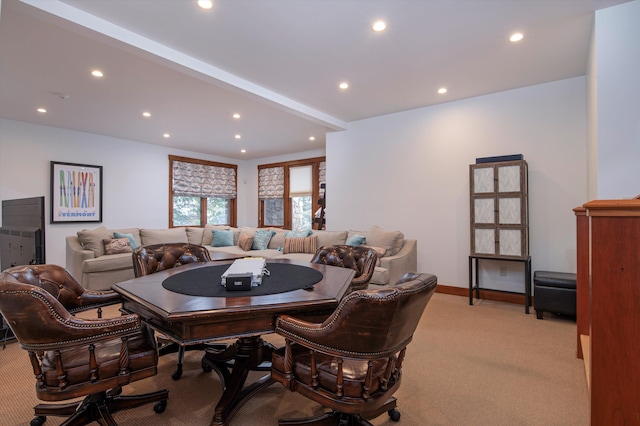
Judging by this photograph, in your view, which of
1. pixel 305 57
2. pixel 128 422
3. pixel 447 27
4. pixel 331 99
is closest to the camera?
pixel 128 422

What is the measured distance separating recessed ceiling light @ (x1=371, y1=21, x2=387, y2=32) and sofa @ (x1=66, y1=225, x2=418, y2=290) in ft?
8.24

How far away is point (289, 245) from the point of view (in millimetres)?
5211

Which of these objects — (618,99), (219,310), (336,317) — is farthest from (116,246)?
(618,99)

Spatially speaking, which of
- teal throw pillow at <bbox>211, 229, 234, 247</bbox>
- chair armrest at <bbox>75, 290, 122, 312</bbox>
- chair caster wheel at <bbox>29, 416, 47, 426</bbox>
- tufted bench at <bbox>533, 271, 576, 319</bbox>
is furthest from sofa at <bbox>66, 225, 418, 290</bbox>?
chair caster wheel at <bbox>29, 416, 47, 426</bbox>

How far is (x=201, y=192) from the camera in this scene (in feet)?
25.8

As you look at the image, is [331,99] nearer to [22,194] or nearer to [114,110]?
[114,110]

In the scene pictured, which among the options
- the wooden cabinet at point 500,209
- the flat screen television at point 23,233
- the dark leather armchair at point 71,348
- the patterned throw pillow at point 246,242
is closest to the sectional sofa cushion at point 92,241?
the flat screen television at point 23,233

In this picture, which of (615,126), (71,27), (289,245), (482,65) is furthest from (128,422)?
(482,65)

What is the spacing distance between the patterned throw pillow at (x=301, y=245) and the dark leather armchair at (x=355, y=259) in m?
2.30

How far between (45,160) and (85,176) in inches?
24.1

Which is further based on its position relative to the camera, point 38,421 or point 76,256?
point 76,256

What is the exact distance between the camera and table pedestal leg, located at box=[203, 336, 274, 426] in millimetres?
1728

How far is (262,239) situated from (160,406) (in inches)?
161

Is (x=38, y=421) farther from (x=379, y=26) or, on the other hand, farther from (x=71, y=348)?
(x=379, y=26)
